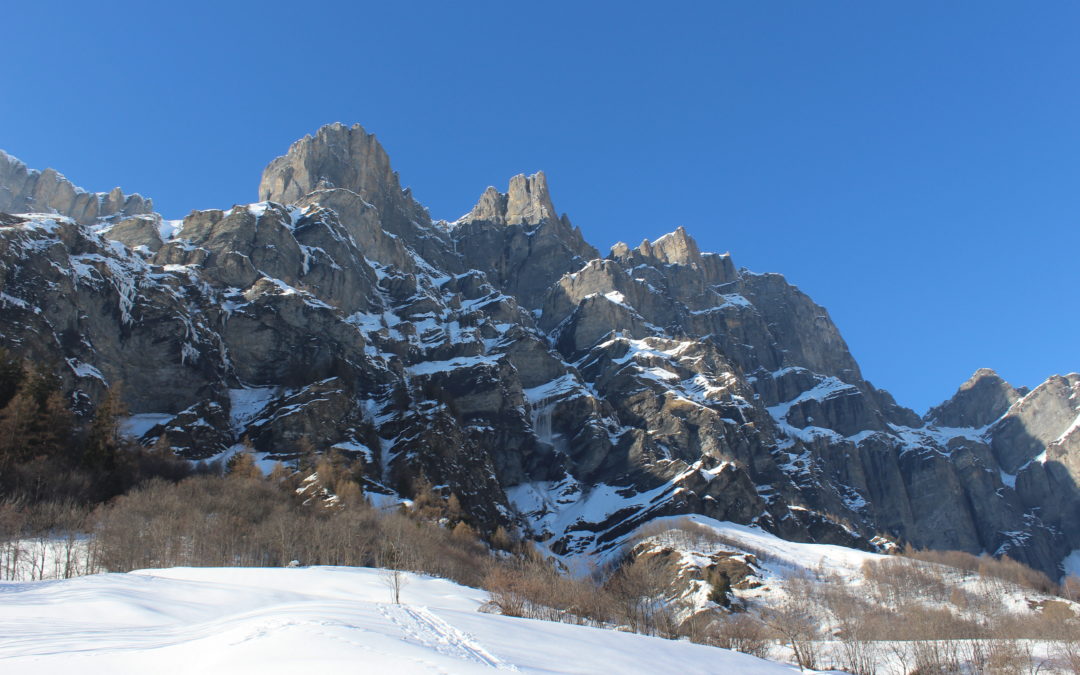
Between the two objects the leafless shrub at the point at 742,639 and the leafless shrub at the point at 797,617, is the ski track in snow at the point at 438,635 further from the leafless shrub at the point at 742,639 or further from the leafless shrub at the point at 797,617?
the leafless shrub at the point at 797,617

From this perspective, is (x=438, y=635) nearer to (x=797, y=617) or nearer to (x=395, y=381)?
(x=797, y=617)

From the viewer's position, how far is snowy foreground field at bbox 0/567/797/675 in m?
15.6

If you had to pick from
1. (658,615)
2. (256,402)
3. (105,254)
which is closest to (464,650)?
(658,615)

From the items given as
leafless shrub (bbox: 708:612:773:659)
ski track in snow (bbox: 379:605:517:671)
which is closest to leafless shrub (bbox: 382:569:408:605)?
ski track in snow (bbox: 379:605:517:671)

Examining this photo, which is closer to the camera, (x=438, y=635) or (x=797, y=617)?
(x=438, y=635)

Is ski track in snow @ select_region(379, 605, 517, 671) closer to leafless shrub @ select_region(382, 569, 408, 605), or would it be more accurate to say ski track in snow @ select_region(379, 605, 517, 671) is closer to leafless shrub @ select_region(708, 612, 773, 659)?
leafless shrub @ select_region(382, 569, 408, 605)

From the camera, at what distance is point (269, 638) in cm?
1728

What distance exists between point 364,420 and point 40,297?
46.3m

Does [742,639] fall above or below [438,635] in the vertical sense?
below

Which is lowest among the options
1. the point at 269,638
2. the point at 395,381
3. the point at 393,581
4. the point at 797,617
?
the point at 797,617

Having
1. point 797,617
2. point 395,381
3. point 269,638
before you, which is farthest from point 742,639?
point 395,381

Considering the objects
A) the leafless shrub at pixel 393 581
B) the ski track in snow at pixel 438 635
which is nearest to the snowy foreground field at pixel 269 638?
the ski track in snow at pixel 438 635

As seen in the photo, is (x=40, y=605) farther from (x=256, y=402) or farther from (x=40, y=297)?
(x=256, y=402)

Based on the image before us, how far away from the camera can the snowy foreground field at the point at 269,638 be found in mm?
15586
